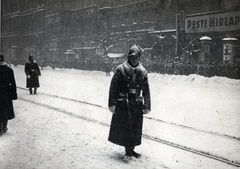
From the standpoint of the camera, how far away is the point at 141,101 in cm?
457

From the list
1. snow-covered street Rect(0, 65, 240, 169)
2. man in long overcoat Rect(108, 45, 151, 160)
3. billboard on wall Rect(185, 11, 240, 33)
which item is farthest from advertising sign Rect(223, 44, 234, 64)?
man in long overcoat Rect(108, 45, 151, 160)

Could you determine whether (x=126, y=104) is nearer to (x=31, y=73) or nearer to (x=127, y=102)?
(x=127, y=102)

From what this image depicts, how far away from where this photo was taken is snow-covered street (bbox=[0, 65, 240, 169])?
4.37 metres

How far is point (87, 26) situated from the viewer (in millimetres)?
32000

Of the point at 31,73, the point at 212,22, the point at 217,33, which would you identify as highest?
the point at 212,22

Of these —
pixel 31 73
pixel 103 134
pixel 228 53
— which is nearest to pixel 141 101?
pixel 103 134

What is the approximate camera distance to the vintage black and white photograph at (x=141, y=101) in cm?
450

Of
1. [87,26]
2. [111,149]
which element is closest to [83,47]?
[87,26]

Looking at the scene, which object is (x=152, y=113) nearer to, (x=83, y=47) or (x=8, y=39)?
(x=83, y=47)

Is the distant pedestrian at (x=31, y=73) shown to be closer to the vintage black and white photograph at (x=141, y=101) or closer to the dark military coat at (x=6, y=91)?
the vintage black and white photograph at (x=141, y=101)

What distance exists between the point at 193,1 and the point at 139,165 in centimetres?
1909

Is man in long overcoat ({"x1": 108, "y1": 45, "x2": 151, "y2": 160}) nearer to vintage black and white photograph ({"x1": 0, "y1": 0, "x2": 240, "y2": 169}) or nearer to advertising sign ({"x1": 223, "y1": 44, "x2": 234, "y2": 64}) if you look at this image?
vintage black and white photograph ({"x1": 0, "y1": 0, "x2": 240, "y2": 169})

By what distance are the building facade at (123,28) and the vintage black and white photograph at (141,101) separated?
0.11 metres

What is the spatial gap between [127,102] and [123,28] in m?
23.2
